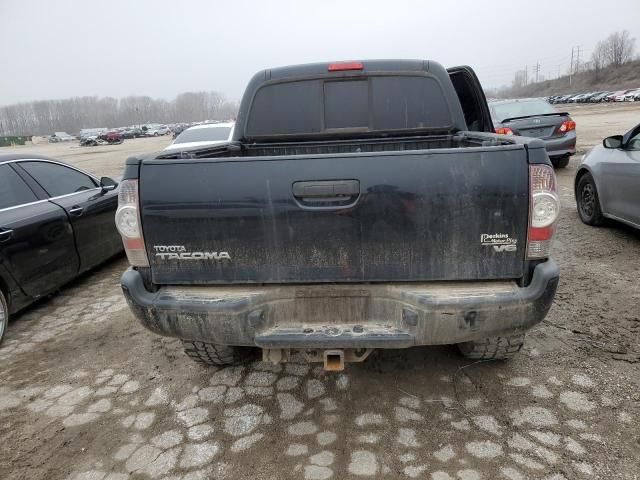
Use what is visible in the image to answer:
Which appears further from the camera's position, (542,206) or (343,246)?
(343,246)

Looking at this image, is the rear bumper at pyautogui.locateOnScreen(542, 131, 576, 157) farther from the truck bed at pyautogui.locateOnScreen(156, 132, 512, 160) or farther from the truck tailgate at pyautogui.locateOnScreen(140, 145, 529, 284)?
the truck tailgate at pyautogui.locateOnScreen(140, 145, 529, 284)

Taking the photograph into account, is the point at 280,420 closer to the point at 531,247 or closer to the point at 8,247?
the point at 531,247

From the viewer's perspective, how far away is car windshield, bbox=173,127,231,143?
1027cm

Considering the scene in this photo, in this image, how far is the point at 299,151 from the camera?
3771 millimetres

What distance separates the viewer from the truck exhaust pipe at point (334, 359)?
7.80 ft

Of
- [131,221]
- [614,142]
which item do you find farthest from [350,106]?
[614,142]

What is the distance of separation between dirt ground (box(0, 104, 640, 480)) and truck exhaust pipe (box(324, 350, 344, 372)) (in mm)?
483

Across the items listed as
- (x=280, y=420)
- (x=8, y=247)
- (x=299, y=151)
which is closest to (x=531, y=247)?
(x=280, y=420)

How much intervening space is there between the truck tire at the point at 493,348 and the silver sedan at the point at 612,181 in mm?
3358

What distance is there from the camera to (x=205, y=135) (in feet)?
34.2

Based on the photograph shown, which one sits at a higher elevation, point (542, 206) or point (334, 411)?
point (542, 206)

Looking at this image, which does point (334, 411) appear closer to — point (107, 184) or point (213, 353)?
point (213, 353)

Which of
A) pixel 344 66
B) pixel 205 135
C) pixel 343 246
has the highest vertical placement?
pixel 344 66

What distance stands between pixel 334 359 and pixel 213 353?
110cm
